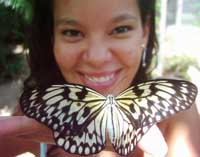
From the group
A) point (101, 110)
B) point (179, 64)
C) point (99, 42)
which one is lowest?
point (179, 64)

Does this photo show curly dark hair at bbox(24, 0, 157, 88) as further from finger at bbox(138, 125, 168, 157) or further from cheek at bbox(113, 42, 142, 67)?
finger at bbox(138, 125, 168, 157)

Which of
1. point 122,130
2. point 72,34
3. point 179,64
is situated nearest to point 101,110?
point 122,130

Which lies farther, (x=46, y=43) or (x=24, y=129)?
(x=46, y=43)

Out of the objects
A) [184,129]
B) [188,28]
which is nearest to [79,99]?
[184,129]

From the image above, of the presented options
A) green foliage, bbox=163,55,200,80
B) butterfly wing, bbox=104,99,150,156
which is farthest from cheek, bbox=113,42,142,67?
green foliage, bbox=163,55,200,80

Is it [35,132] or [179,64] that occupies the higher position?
[35,132]

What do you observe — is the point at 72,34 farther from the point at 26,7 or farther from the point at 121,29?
the point at 26,7
